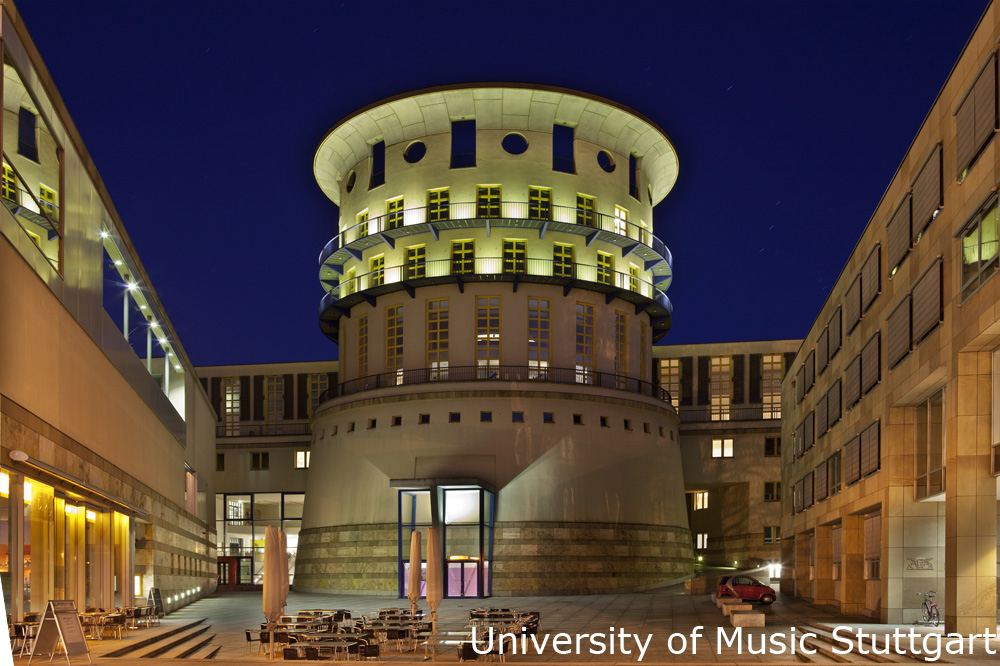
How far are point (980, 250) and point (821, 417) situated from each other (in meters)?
21.7

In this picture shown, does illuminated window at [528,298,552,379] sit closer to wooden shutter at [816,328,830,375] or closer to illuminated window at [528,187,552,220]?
illuminated window at [528,187,552,220]

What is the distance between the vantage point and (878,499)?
99.7 feet

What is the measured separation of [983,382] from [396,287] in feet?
124

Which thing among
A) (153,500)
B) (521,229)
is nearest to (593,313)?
(521,229)

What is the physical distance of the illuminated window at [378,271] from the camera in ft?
193

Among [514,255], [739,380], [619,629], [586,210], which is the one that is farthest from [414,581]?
[739,380]

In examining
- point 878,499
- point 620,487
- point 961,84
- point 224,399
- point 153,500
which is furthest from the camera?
point 224,399

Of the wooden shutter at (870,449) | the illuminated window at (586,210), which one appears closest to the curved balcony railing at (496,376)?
the illuminated window at (586,210)

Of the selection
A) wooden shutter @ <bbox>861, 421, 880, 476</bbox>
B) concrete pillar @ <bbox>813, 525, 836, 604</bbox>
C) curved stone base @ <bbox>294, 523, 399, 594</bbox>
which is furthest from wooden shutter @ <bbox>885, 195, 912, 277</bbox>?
curved stone base @ <bbox>294, 523, 399, 594</bbox>

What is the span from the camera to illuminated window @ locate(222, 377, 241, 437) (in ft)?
244

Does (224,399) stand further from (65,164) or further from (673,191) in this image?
(65,164)

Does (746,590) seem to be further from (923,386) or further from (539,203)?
(539,203)

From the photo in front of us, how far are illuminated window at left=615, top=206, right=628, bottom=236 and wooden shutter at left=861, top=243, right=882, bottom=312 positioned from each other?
2619cm

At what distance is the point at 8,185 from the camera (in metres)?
19.3
